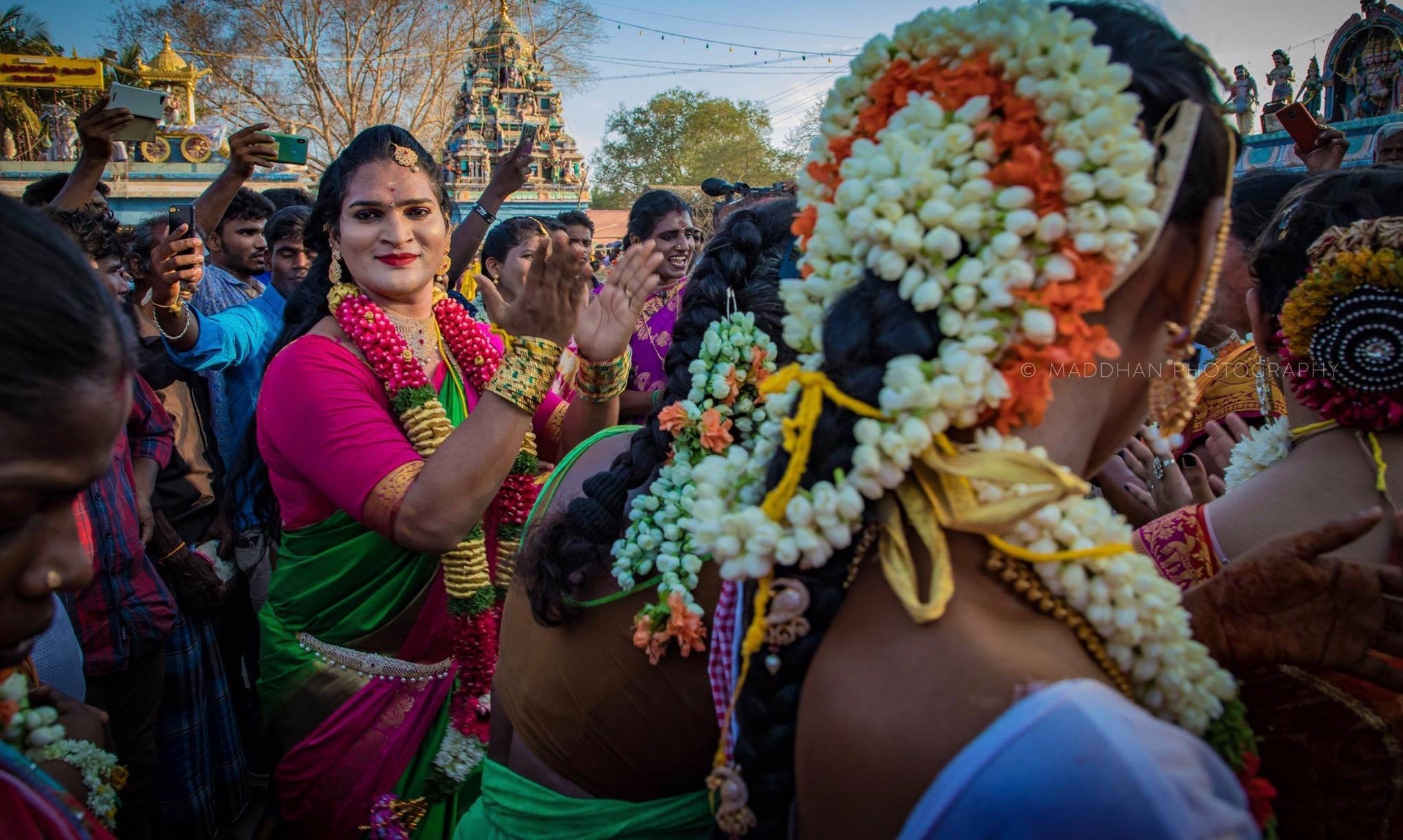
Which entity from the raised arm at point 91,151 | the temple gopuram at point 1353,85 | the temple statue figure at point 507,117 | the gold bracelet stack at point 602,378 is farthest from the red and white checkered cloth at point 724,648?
the temple statue figure at point 507,117

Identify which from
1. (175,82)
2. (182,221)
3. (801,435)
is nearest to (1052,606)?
(801,435)

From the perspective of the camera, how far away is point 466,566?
8.02ft

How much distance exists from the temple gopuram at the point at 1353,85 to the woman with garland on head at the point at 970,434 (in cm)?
1460

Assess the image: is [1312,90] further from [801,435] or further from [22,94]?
[22,94]

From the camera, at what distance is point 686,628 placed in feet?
4.50

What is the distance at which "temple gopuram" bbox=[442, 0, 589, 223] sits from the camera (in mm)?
20312

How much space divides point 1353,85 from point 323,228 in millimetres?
17776

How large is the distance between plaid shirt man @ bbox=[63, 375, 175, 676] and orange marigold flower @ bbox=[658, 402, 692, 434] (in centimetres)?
212

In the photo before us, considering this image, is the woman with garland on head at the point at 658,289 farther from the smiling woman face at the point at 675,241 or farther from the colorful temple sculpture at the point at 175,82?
the colorful temple sculpture at the point at 175,82

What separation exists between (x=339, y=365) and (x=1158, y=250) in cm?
204

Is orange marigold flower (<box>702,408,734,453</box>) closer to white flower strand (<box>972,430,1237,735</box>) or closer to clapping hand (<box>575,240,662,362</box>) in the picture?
white flower strand (<box>972,430,1237,735</box>)

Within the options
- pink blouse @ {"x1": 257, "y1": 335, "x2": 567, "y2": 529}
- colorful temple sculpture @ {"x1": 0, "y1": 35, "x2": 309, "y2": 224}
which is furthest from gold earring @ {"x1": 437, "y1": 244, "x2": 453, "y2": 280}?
colorful temple sculpture @ {"x1": 0, "y1": 35, "x2": 309, "y2": 224}

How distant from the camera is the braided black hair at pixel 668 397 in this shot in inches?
59.4

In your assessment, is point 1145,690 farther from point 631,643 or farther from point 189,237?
point 189,237
